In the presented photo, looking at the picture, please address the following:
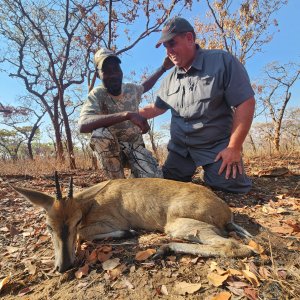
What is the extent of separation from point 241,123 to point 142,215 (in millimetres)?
Result: 1905

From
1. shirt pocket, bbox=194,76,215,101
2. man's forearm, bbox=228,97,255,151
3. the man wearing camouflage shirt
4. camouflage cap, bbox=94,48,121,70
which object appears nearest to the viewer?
man's forearm, bbox=228,97,255,151

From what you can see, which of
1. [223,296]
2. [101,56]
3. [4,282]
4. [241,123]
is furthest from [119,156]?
[223,296]

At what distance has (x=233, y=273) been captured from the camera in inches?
91.1

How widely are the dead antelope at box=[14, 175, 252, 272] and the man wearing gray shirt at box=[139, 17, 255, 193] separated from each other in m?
1.16

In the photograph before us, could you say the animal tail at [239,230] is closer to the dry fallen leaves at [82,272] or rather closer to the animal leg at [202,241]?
the animal leg at [202,241]

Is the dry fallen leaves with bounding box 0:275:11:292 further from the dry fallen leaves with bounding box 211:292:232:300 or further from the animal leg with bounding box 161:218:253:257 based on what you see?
the dry fallen leaves with bounding box 211:292:232:300

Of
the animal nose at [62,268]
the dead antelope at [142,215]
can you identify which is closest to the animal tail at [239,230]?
the dead antelope at [142,215]

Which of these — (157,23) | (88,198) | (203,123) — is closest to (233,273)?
(88,198)

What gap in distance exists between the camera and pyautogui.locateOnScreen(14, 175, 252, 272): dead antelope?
2750mm

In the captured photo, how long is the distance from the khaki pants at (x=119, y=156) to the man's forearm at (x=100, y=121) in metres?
0.13

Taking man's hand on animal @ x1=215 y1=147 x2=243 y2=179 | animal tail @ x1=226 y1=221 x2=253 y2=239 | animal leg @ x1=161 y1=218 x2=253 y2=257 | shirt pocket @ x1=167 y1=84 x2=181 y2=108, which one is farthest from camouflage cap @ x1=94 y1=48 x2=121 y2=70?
animal tail @ x1=226 y1=221 x2=253 y2=239

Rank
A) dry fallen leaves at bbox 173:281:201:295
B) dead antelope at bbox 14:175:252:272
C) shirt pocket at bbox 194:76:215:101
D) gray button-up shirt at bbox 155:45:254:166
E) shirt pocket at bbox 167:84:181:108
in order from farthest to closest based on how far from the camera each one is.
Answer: shirt pocket at bbox 167:84:181:108 < shirt pocket at bbox 194:76:215:101 < gray button-up shirt at bbox 155:45:254:166 < dead antelope at bbox 14:175:252:272 < dry fallen leaves at bbox 173:281:201:295

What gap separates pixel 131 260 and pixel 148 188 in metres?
1.02

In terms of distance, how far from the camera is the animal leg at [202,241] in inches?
103
